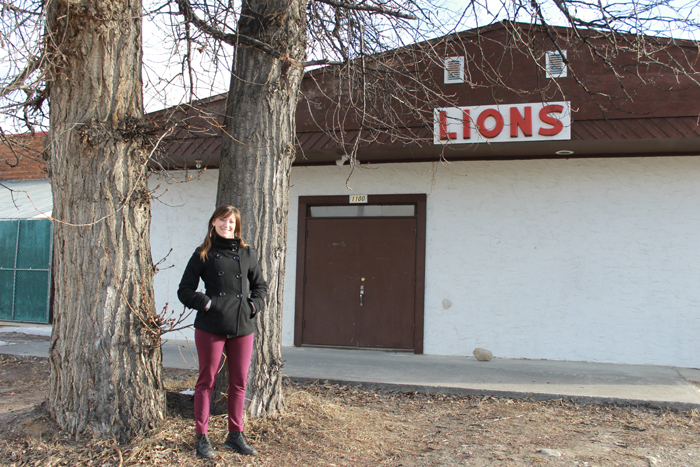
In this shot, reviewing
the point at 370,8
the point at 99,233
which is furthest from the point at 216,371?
the point at 370,8

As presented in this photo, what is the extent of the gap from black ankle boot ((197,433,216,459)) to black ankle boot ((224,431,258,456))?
0.49 feet

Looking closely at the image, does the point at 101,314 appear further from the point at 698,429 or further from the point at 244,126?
the point at 698,429

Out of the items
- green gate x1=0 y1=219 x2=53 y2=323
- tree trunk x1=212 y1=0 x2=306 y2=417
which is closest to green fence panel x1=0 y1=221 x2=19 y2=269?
green gate x1=0 y1=219 x2=53 y2=323

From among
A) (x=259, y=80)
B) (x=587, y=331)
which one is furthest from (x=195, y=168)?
(x=587, y=331)

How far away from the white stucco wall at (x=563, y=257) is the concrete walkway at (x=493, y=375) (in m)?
0.35

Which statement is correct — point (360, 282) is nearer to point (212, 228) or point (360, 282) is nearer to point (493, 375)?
point (493, 375)

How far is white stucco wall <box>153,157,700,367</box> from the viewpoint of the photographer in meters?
7.27

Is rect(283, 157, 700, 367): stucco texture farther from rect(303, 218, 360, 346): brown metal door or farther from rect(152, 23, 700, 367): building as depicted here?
rect(303, 218, 360, 346): brown metal door

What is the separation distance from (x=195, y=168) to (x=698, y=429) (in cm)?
781

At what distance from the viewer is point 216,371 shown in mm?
3523

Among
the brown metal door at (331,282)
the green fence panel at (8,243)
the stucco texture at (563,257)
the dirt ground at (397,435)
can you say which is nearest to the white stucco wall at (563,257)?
the stucco texture at (563,257)

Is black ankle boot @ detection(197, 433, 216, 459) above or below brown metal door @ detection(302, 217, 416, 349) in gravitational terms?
below

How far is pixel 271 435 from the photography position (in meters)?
3.99

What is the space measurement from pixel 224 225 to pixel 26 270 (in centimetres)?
916
